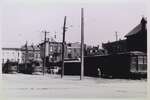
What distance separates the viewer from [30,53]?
9.32 metres

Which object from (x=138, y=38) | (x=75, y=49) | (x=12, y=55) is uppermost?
(x=138, y=38)

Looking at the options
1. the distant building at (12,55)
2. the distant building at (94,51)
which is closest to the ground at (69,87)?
the distant building at (12,55)

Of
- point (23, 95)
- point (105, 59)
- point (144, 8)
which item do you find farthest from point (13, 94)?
point (144, 8)

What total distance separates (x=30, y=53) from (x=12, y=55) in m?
0.32

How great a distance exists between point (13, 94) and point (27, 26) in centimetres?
105

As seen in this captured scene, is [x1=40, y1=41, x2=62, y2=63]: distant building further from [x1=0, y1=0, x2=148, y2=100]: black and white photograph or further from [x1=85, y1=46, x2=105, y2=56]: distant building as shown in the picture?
[x1=85, y1=46, x2=105, y2=56]: distant building

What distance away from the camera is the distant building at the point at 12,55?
9.11 m

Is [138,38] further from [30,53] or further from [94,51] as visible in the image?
[30,53]

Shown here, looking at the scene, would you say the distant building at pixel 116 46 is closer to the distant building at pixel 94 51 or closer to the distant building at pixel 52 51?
the distant building at pixel 94 51

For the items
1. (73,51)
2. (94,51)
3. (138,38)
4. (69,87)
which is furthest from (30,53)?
(138,38)

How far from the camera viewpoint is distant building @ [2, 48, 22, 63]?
9.11 meters

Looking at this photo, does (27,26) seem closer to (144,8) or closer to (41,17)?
A: (41,17)

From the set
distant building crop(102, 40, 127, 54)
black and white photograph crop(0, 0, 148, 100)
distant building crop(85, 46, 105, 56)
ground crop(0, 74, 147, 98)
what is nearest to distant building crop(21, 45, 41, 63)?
black and white photograph crop(0, 0, 148, 100)

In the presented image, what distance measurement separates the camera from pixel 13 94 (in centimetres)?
910
